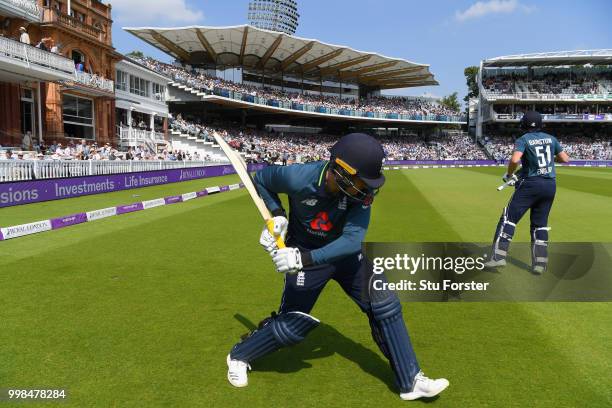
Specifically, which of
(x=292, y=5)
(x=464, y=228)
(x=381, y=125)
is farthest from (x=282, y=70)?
(x=464, y=228)

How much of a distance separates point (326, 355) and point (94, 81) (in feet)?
93.6

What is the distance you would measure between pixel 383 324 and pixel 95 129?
1198 inches

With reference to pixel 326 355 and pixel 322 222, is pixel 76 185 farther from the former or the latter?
pixel 322 222

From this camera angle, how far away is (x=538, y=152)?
614 centimetres

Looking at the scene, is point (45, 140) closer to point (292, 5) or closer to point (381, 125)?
point (381, 125)

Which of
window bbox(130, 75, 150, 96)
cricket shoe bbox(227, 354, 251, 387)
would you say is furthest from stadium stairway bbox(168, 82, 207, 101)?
cricket shoe bbox(227, 354, 251, 387)

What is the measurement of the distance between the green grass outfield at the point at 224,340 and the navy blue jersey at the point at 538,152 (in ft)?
6.29

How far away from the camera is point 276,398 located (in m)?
3.09

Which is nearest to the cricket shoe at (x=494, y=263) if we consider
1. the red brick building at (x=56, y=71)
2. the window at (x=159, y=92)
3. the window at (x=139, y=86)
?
the red brick building at (x=56, y=71)

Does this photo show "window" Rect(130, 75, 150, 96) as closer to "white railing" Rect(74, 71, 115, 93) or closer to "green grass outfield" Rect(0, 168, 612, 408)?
"white railing" Rect(74, 71, 115, 93)

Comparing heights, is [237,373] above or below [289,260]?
below

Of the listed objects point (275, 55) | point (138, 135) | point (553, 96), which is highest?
point (275, 55)

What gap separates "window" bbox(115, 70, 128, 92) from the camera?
1297 inches

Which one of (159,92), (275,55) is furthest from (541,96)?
(159,92)
